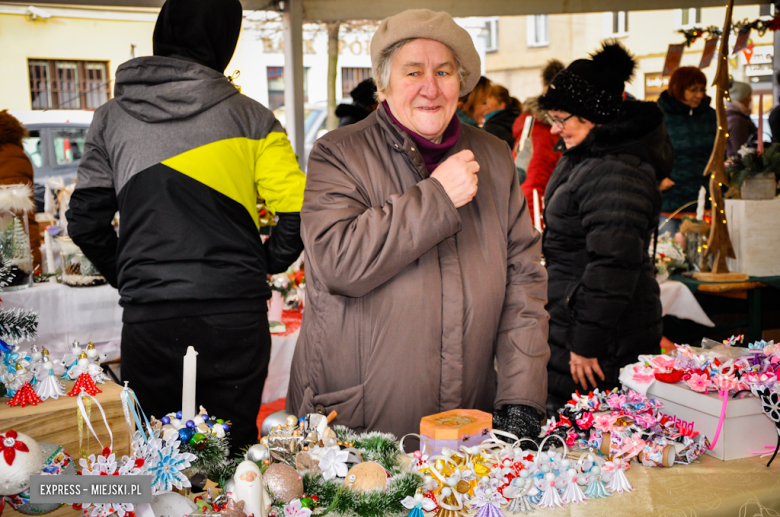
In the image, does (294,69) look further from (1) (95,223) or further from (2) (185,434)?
(2) (185,434)

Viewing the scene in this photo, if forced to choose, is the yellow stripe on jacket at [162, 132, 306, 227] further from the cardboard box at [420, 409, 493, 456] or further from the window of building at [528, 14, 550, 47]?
the window of building at [528, 14, 550, 47]

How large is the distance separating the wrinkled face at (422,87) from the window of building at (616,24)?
13163 mm

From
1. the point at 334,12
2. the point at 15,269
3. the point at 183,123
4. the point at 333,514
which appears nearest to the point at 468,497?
the point at 333,514

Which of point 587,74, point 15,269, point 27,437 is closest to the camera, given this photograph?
point 27,437

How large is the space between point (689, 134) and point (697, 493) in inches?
159

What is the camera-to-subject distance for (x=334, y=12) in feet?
15.7

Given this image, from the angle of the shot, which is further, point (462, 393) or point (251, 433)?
point (251, 433)

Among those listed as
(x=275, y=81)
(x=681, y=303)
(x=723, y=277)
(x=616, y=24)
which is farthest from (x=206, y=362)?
(x=616, y=24)

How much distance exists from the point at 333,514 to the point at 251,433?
115 centimetres

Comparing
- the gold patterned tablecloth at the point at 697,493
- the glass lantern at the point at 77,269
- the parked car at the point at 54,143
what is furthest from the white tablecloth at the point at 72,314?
the parked car at the point at 54,143

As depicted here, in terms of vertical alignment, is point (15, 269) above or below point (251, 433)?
above

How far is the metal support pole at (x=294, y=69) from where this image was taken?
4648mm

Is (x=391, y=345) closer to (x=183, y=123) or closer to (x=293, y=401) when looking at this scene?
(x=293, y=401)

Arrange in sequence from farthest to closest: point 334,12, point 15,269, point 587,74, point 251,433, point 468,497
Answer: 1. point 334,12
2. point 15,269
3. point 587,74
4. point 251,433
5. point 468,497
